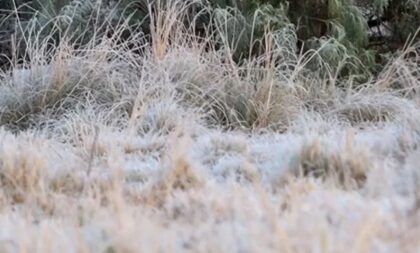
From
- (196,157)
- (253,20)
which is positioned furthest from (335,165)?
(253,20)

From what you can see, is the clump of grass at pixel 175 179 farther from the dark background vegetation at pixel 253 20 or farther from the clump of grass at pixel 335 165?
the dark background vegetation at pixel 253 20

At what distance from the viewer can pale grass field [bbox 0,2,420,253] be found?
2.26 metres

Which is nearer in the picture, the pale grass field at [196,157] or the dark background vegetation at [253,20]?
the pale grass field at [196,157]

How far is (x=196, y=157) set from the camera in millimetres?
3623

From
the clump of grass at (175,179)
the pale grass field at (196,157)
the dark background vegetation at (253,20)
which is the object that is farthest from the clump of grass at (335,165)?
the dark background vegetation at (253,20)

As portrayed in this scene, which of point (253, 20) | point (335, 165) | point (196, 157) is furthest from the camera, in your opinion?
point (253, 20)

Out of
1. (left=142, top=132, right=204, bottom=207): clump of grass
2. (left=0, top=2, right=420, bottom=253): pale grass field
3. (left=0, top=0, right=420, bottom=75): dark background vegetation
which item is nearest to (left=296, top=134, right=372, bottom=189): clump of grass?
(left=0, top=2, right=420, bottom=253): pale grass field

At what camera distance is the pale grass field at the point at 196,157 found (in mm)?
2258

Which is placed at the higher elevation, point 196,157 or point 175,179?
point 175,179

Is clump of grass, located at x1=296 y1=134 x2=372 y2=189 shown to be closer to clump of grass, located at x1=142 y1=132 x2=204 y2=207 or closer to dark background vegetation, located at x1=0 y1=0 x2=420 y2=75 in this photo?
clump of grass, located at x1=142 y1=132 x2=204 y2=207

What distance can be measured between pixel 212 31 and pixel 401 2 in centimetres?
250


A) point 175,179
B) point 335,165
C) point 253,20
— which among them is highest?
point 335,165

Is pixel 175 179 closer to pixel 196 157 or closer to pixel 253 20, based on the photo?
pixel 196 157

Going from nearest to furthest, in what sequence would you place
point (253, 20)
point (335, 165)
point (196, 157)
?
1. point (335, 165)
2. point (196, 157)
3. point (253, 20)
